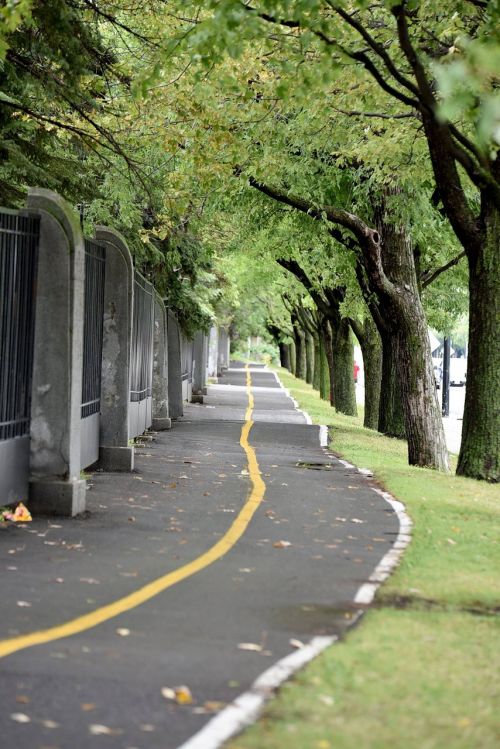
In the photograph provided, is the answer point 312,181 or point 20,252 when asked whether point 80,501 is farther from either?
point 312,181

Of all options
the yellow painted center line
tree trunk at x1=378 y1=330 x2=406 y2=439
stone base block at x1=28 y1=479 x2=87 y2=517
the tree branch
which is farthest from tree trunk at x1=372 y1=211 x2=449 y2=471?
stone base block at x1=28 y1=479 x2=87 y2=517

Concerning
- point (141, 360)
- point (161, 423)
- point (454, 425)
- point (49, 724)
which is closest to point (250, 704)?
point (49, 724)

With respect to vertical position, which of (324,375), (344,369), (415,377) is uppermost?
(415,377)

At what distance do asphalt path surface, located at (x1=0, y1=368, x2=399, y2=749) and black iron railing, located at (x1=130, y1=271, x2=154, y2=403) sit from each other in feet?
14.7

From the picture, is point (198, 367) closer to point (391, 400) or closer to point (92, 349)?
point (391, 400)

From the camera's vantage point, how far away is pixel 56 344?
36.4ft

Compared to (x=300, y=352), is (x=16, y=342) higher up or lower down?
lower down

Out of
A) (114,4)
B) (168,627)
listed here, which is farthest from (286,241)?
(168,627)

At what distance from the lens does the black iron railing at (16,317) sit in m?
10.7

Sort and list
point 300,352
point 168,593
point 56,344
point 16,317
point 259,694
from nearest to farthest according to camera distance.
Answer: point 259,694 → point 168,593 → point 16,317 → point 56,344 → point 300,352

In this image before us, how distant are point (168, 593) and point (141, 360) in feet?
44.0

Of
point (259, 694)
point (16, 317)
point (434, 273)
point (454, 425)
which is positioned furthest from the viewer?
point (454, 425)

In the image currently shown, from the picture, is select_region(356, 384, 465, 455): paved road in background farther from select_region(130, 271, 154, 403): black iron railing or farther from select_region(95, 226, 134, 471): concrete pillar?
select_region(95, 226, 134, 471): concrete pillar

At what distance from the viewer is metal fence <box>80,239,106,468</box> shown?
13812 mm
